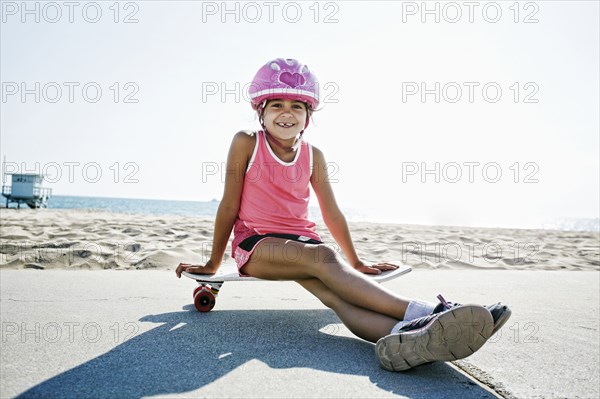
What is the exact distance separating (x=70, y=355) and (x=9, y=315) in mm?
730

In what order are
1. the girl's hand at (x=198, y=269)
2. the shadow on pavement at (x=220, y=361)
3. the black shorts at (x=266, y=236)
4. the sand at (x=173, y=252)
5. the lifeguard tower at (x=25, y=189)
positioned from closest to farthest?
the shadow on pavement at (x=220, y=361), the black shorts at (x=266, y=236), the girl's hand at (x=198, y=269), the sand at (x=173, y=252), the lifeguard tower at (x=25, y=189)

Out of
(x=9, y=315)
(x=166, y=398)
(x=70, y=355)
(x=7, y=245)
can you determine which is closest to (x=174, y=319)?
(x=70, y=355)

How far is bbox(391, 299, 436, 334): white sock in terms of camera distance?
1477 millimetres

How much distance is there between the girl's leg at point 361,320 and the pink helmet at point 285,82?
2.96ft

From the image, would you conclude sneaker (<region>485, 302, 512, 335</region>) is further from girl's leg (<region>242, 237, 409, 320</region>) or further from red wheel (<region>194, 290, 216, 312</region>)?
red wheel (<region>194, 290, 216, 312</region>)

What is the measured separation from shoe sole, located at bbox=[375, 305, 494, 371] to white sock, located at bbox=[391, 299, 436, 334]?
141 millimetres

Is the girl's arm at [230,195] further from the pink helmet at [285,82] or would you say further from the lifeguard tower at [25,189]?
the lifeguard tower at [25,189]

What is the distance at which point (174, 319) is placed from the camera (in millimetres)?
1942

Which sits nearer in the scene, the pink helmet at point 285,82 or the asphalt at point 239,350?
the asphalt at point 239,350

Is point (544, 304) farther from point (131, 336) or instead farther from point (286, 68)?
point (131, 336)

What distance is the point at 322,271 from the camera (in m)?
1.77

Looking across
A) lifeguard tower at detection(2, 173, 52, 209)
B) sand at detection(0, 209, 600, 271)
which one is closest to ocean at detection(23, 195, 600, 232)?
lifeguard tower at detection(2, 173, 52, 209)

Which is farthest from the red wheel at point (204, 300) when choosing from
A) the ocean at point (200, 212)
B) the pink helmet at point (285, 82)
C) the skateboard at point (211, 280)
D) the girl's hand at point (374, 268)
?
the ocean at point (200, 212)

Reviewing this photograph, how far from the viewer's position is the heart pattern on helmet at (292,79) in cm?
204
